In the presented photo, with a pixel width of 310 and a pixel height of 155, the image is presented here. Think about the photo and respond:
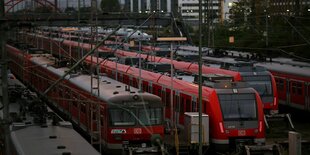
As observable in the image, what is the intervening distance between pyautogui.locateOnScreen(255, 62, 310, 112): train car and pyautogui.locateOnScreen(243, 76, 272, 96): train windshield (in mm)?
2153

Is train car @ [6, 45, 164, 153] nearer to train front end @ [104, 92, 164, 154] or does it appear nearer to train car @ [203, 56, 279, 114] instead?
train front end @ [104, 92, 164, 154]

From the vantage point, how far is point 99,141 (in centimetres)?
2011

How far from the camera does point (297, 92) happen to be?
29531 millimetres

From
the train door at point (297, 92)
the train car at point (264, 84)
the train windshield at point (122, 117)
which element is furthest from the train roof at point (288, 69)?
the train windshield at point (122, 117)

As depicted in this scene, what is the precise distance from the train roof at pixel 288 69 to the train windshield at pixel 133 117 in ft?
36.9

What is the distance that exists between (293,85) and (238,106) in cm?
967

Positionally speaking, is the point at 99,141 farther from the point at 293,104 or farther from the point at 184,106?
the point at 293,104

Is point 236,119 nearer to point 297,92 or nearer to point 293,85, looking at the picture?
point 297,92

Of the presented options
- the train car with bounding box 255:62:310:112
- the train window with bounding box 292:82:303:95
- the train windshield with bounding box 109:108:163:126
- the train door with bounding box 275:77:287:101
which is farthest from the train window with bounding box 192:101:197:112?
the train door with bounding box 275:77:287:101

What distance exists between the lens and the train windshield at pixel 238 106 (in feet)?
68.4

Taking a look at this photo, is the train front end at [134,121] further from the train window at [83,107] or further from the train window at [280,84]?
the train window at [280,84]

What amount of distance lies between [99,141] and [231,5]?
5547 cm

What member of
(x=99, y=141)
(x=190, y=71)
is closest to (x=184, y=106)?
(x=99, y=141)

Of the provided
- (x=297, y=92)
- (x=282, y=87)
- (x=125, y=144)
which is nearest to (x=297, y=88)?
(x=297, y=92)
